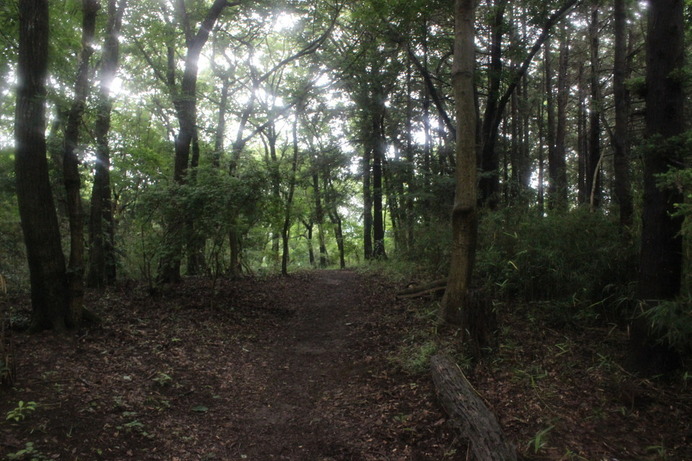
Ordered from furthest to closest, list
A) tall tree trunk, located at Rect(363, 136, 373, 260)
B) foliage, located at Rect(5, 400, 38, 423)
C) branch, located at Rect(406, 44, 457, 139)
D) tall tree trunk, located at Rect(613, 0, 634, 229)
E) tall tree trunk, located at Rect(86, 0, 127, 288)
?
tall tree trunk, located at Rect(363, 136, 373, 260), branch, located at Rect(406, 44, 457, 139), tall tree trunk, located at Rect(86, 0, 127, 288), tall tree trunk, located at Rect(613, 0, 634, 229), foliage, located at Rect(5, 400, 38, 423)

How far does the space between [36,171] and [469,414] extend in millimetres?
6602

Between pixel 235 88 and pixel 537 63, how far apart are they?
14.1 m

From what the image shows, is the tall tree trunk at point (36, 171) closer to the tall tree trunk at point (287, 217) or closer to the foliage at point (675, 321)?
the tall tree trunk at point (287, 217)

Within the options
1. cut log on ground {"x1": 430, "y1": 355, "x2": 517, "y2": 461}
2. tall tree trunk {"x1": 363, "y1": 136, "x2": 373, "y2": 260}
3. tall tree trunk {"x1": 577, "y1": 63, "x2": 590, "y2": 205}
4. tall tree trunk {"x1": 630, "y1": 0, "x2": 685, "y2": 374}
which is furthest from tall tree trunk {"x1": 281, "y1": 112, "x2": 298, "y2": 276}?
tall tree trunk {"x1": 577, "y1": 63, "x2": 590, "y2": 205}

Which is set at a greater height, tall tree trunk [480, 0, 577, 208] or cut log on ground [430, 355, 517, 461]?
tall tree trunk [480, 0, 577, 208]

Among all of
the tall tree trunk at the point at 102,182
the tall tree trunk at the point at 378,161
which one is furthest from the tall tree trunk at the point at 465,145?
the tall tree trunk at the point at 378,161

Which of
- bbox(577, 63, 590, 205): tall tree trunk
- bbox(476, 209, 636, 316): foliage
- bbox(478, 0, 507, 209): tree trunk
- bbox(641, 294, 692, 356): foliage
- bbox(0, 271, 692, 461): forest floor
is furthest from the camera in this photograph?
bbox(577, 63, 590, 205): tall tree trunk

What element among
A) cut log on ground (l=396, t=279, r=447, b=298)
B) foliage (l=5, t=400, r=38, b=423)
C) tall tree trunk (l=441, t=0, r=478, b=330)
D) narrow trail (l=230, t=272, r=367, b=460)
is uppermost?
tall tree trunk (l=441, t=0, r=478, b=330)

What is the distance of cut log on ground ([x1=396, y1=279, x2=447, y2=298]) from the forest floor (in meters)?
0.82

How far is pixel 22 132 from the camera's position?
18.9 ft

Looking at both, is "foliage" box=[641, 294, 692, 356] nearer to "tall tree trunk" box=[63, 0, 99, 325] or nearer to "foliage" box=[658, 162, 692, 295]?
"foliage" box=[658, 162, 692, 295]

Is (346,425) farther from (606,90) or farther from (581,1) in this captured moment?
(606,90)

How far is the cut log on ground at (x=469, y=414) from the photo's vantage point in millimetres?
3855

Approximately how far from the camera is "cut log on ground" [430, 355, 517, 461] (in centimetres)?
386
